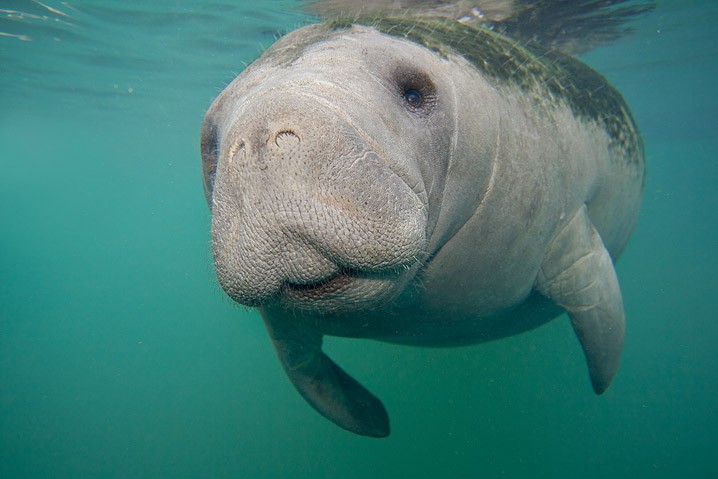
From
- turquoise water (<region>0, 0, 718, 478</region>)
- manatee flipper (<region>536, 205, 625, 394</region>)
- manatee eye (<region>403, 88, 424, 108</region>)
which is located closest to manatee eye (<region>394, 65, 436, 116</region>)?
manatee eye (<region>403, 88, 424, 108</region>)

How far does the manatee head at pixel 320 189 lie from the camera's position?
4.90 feet

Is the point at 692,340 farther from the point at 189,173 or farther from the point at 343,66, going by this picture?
the point at 189,173

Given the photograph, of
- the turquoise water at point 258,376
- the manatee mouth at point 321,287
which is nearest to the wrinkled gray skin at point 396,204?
the manatee mouth at point 321,287

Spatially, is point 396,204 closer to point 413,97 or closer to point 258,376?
point 413,97

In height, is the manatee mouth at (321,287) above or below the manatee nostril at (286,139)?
below

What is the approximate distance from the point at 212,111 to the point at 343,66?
672 millimetres

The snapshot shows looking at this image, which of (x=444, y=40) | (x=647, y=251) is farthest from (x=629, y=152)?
(x=647, y=251)

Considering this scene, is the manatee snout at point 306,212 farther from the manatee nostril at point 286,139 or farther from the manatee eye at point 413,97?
the manatee eye at point 413,97

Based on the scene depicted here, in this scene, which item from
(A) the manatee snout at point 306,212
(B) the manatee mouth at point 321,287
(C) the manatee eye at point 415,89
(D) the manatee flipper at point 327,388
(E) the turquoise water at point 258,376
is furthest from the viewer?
(E) the turquoise water at point 258,376

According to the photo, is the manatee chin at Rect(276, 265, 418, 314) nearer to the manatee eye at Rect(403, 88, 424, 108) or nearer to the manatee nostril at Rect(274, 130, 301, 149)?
the manatee nostril at Rect(274, 130, 301, 149)

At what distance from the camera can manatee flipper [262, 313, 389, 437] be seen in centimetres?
403

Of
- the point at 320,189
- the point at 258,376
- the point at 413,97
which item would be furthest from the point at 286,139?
the point at 258,376

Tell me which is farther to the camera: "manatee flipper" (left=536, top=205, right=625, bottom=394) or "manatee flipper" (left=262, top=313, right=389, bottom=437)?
"manatee flipper" (left=262, top=313, right=389, bottom=437)

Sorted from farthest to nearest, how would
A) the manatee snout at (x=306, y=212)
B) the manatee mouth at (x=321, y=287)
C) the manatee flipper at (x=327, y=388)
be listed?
the manatee flipper at (x=327, y=388), the manatee mouth at (x=321, y=287), the manatee snout at (x=306, y=212)
